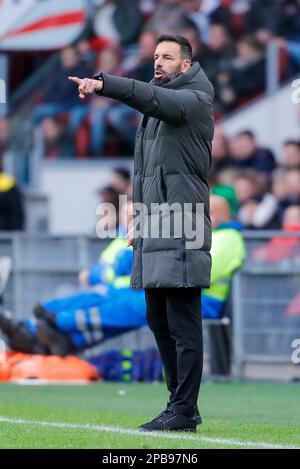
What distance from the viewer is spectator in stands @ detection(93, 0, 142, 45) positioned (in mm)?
18250

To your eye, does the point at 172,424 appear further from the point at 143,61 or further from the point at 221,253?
the point at 143,61

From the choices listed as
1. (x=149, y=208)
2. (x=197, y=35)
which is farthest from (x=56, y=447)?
(x=197, y=35)

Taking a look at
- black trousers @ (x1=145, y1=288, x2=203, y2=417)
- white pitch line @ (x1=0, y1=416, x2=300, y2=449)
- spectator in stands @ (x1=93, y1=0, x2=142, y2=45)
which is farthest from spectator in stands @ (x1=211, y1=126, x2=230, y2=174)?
black trousers @ (x1=145, y1=288, x2=203, y2=417)

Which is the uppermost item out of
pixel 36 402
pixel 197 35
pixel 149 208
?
pixel 197 35

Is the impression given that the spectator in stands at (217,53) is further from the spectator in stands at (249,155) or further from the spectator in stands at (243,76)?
the spectator in stands at (249,155)

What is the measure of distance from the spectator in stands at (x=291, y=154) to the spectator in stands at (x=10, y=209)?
307 cm

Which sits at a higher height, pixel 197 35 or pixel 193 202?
pixel 197 35

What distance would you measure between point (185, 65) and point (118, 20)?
10793 millimetres

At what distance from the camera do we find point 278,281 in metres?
12.2

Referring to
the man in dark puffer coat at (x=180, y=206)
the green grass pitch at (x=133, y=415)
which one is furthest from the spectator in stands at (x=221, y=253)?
the man in dark puffer coat at (x=180, y=206)

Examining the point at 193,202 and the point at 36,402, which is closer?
the point at 193,202

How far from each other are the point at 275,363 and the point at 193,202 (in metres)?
4.91

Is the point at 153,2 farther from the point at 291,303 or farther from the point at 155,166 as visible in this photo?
the point at 155,166
